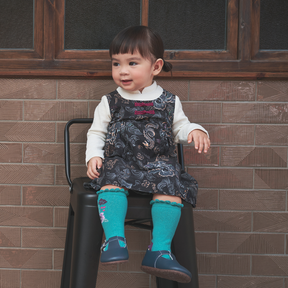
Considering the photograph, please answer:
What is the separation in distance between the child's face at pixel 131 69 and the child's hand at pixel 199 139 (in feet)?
1.00

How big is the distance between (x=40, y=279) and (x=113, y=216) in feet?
3.00

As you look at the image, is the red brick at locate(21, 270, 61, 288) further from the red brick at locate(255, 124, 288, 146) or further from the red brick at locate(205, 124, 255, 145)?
the red brick at locate(255, 124, 288, 146)

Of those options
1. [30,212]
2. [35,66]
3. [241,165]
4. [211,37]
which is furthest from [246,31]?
[30,212]

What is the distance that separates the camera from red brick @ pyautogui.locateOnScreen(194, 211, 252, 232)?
5.20 ft

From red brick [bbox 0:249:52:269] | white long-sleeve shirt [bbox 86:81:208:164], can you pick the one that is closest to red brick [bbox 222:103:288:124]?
white long-sleeve shirt [bbox 86:81:208:164]

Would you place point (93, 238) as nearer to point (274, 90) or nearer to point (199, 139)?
point (199, 139)

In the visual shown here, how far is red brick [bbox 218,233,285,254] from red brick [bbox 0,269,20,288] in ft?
3.69

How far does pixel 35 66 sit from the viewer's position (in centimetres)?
157

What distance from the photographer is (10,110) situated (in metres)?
1.59

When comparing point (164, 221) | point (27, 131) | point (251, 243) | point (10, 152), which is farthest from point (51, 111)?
point (251, 243)

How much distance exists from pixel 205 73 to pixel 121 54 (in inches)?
20.9

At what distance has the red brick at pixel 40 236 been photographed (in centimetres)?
161

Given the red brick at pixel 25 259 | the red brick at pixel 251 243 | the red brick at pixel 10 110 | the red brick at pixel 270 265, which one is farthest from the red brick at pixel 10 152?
the red brick at pixel 270 265

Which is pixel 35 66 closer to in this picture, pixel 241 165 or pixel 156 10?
pixel 156 10
